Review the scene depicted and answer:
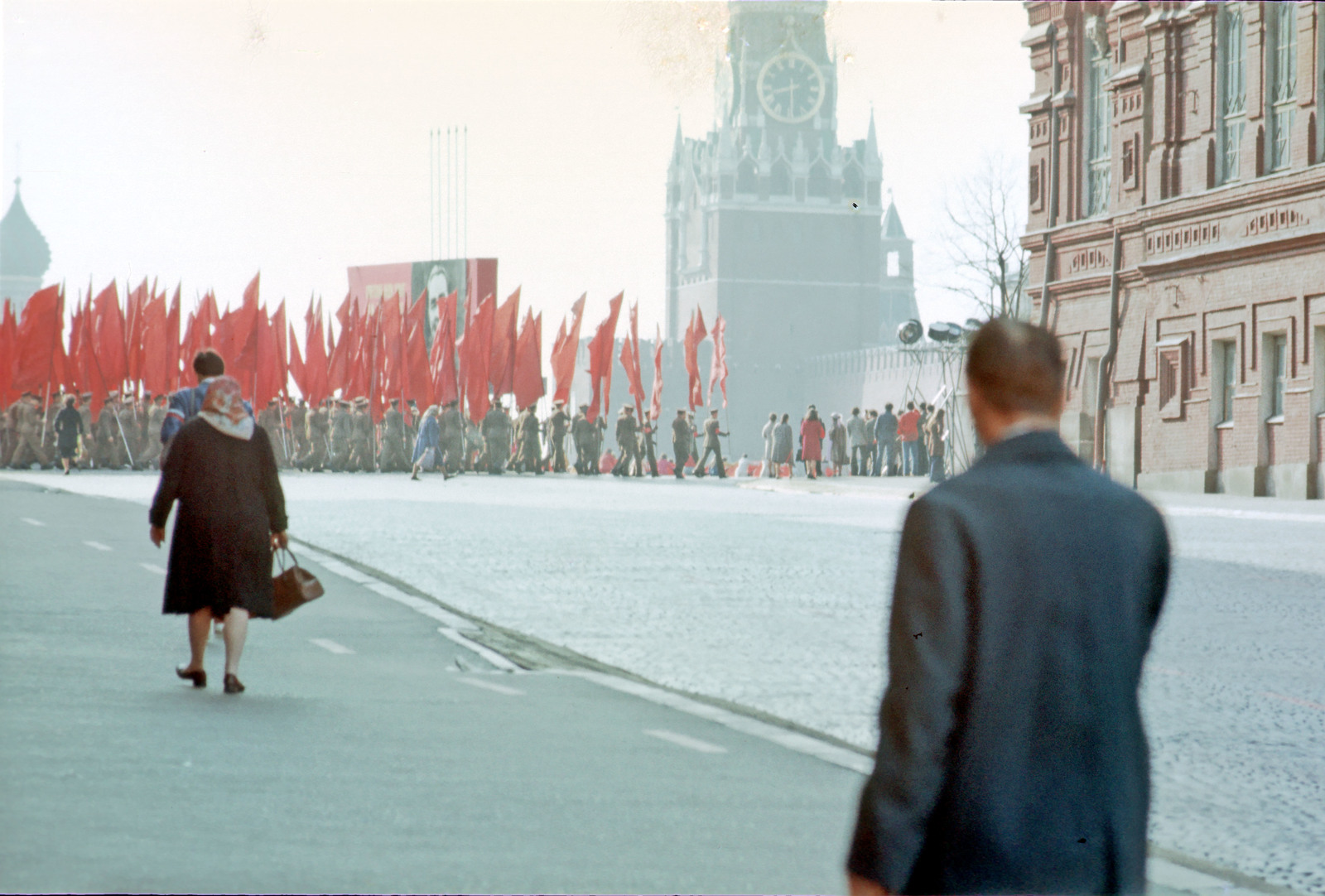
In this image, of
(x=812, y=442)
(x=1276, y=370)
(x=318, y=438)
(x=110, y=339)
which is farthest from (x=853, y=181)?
(x=1276, y=370)

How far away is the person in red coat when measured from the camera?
145 feet

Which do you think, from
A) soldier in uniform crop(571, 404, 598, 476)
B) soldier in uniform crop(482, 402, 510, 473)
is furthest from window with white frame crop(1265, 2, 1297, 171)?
soldier in uniform crop(571, 404, 598, 476)

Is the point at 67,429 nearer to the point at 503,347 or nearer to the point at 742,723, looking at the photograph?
the point at 503,347

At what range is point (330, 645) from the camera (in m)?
11.2

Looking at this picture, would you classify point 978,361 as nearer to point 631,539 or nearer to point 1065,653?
point 1065,653

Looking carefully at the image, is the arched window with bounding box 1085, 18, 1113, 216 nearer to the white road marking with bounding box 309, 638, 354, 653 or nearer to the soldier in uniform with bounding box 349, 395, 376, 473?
the soldier in uniform with bounding box 349, 395, 376, 473

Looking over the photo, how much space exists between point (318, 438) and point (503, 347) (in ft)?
19.9

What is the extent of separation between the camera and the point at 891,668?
9.48 feet

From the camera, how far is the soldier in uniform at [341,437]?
47.5m

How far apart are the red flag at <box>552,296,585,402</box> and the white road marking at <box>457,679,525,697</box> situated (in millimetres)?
41588

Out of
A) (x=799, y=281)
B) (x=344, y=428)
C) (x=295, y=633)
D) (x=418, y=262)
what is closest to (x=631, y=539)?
(x=295, y=633)


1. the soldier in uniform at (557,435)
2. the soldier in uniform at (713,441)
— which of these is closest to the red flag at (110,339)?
the soldier in uniform at (557,435)

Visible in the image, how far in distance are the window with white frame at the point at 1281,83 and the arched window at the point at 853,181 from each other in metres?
91.0

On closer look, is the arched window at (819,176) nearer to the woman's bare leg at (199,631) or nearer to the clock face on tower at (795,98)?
the clock face on tower at (795,98)
